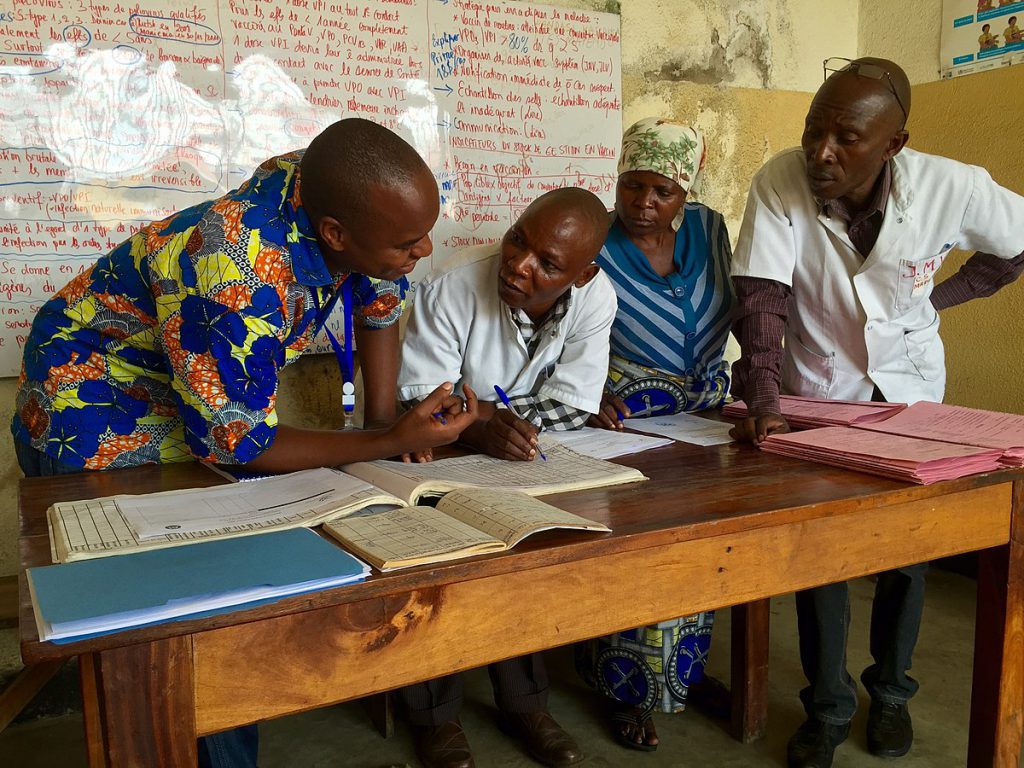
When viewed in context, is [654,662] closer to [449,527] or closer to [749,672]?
[749,672]

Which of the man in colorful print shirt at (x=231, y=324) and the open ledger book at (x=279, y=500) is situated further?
the man in colorful print shirt at (x=231, y=324)

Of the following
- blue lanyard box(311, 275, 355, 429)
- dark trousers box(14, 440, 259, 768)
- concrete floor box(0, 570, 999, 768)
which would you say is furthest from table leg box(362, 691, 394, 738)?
blue lanyard box(311, 275, 355, 429)

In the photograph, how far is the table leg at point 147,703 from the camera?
81cm

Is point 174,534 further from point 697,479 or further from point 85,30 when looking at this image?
point 85,30

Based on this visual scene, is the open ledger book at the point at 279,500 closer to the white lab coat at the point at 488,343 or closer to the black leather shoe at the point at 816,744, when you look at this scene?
the white lab coat at the point at 488,343

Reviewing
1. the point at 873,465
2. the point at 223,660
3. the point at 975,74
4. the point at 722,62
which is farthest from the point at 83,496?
the point at 975,74

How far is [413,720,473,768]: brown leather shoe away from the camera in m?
1.95

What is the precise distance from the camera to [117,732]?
820 mm

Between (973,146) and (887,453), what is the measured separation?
7.72ft

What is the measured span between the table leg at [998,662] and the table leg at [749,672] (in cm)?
55

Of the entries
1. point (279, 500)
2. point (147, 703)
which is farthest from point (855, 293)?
point (147, 703)

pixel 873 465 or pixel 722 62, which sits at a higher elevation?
pixel 722 62

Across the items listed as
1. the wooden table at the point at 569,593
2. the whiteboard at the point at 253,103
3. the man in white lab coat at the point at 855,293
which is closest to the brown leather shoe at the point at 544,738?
the man in white lab coat at the point at 855,293

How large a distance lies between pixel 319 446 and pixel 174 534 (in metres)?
0.38
